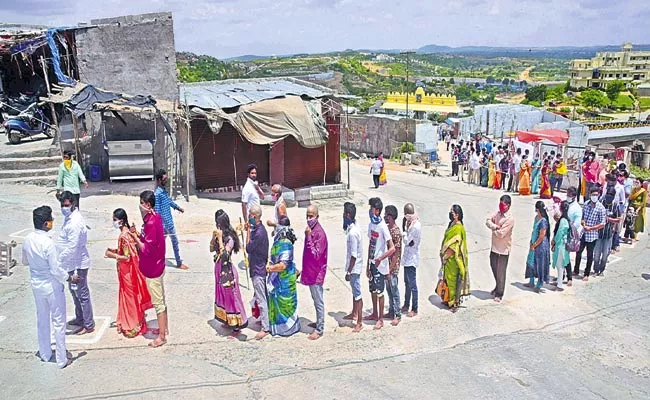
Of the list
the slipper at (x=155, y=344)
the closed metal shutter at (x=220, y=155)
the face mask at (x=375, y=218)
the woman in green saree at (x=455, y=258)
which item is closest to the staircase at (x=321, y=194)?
the closed metal shutter at (x=220, y=155)

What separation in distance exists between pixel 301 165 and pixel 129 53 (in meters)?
5.37

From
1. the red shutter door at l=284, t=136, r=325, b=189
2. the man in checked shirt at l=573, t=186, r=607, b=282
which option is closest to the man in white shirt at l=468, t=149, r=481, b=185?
the red shutter door at l=284, t=136, r=325, b=189

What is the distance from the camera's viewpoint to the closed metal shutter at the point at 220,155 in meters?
15.1

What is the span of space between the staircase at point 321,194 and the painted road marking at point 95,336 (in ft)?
28.2

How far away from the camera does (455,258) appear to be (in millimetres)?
7816

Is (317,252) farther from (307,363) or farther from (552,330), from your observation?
(552,330)

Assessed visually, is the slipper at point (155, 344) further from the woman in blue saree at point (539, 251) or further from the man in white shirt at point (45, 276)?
the woman in blue saree at point (539, 251)

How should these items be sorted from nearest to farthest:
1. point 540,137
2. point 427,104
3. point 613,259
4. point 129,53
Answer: point 613,259, point 129,53, point 540,137, point 427,104

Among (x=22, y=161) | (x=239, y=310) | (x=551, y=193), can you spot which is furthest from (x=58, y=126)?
(x=551, y=193)

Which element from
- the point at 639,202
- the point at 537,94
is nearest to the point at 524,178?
the point at 639,202

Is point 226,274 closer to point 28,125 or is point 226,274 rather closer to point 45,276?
point 45,276

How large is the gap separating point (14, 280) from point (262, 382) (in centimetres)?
464

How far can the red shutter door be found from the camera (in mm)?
16141

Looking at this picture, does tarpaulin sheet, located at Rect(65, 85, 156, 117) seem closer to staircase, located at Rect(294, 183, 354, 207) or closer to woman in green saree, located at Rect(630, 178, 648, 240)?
staircase, located at Rect(294, 183, 354, 207)
